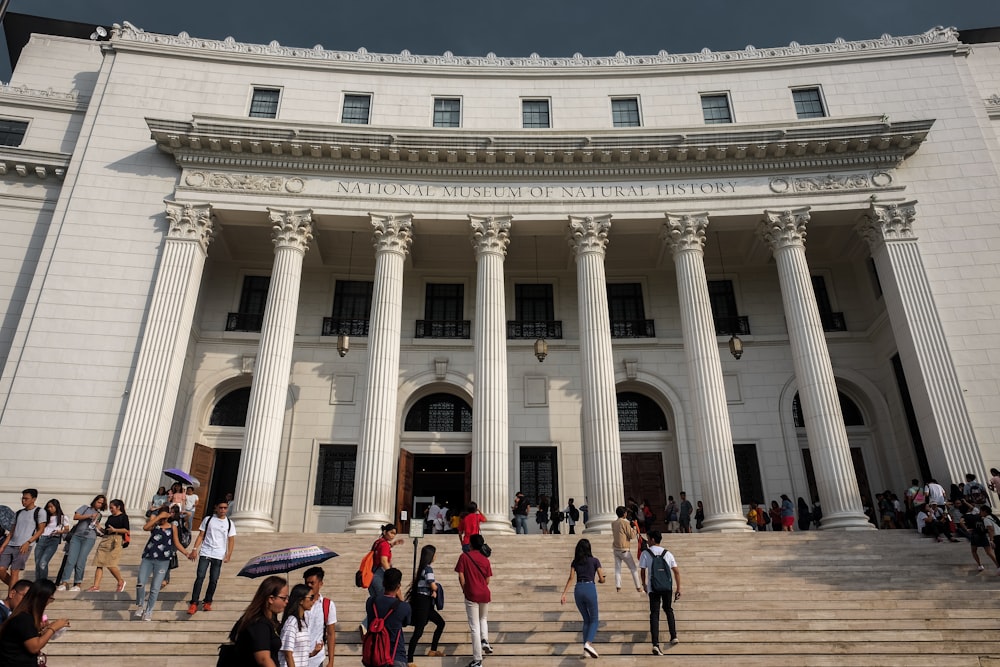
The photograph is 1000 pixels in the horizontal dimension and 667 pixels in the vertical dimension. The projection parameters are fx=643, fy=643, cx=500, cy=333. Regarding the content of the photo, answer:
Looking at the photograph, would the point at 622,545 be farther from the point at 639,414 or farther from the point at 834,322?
the point at 834,322

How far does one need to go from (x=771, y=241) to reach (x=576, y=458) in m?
10.2

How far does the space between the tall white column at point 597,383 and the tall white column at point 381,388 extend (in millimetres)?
5826

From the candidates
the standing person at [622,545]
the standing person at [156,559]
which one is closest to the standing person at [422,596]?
the standing person at [156,559]

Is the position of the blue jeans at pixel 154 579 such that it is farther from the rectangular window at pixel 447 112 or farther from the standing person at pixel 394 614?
the rectangular window at pixel 447 112

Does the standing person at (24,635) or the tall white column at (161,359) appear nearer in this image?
the standing person at (24,635)

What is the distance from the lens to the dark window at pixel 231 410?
24.0 meters

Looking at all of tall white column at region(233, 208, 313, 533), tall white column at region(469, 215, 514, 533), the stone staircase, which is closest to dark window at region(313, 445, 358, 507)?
tall white column at region(233, 208, 313, 533)

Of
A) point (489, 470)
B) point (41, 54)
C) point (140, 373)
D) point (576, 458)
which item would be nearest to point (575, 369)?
point (576, 458)

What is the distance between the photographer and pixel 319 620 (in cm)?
650

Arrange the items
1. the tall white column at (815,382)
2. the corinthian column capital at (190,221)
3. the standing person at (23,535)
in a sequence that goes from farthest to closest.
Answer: the corinthian column capital at (190,221) → the tall white column at (815,382) → the standing person at (23,535)

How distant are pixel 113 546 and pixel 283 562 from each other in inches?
227

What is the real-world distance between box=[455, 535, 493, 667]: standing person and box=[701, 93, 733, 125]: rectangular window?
2118 cm

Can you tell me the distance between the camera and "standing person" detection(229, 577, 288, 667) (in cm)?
499

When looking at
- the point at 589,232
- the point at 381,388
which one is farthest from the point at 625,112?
the point at 381,388
